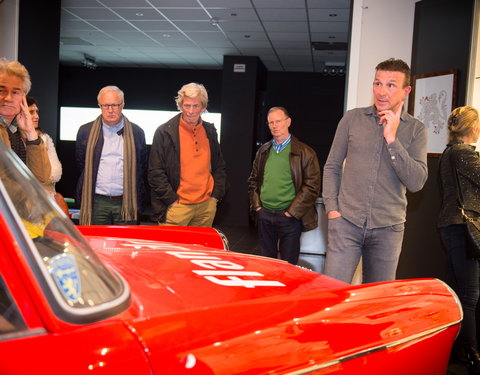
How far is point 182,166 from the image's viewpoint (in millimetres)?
3725

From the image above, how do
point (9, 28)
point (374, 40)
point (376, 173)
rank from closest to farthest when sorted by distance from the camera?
point (376, 173) < point (374, 40) < point (9, 28)

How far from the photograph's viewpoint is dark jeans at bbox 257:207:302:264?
4379 mm

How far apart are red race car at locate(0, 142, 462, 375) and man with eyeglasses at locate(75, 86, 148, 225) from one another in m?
2.28

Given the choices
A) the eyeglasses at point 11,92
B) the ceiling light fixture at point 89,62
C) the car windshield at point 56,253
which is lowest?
the car windshield at point 56,253

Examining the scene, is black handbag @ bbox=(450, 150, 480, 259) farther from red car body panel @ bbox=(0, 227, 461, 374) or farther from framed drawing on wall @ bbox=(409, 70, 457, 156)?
red car body panel @ bbox=(0, 227, 461, 374)

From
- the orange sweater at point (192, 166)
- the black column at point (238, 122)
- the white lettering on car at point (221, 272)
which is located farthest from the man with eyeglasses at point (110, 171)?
the black column at point (238, 122)

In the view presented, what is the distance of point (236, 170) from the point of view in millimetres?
11266

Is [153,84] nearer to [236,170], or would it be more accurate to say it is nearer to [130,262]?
[236,170]

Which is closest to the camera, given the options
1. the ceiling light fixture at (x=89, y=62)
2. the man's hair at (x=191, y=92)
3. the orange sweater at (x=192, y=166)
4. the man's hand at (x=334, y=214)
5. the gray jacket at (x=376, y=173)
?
the gray jacket at (x=376, y=173)

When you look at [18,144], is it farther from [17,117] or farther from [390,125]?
[390,125]

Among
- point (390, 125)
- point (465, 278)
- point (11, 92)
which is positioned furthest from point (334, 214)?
point (11, 92)

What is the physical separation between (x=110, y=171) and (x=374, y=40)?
2906 millimetres

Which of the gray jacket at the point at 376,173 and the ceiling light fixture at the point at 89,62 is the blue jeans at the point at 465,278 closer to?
the gray jacket at the point at 376,173

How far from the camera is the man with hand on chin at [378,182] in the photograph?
256 cm
